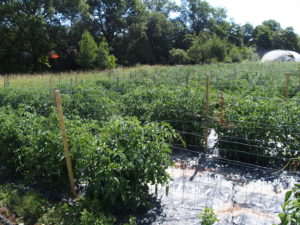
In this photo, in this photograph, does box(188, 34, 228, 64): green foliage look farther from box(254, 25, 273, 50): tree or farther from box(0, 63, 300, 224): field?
box(254, 25, 273, 50): tree

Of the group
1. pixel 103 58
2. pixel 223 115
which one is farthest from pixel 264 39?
pixel 223 115

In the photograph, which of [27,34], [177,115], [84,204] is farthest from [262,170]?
[27,34]

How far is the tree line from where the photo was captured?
26047mm

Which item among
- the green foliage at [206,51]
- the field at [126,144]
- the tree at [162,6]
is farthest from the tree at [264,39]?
the field at [126,144]

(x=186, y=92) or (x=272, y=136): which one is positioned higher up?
(x=186, y=92)

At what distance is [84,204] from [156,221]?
2.81ft

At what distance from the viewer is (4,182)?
14.8 ft

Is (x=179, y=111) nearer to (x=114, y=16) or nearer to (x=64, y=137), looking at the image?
(x=64, y=137)

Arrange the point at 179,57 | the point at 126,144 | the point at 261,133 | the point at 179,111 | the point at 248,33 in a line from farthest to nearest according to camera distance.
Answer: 1. the point at 248,33
2. the point at 179,57
3. the point at 179,111
4. the point at 261,133
5. the point at 126,144

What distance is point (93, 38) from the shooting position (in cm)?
3155

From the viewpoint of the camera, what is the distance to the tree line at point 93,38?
26047mm

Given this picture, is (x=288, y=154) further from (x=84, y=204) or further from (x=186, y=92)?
(x=84, y=204)

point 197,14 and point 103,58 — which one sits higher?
point 197,14

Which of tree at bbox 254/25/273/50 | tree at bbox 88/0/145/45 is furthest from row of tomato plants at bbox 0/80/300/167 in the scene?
tree at bbox 254/25/273/50
